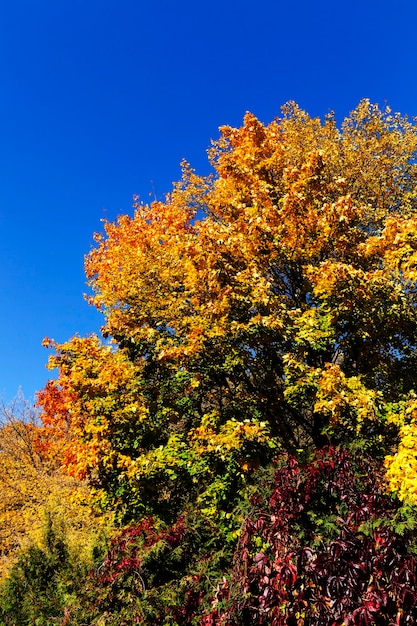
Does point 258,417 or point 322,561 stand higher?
point 258,417

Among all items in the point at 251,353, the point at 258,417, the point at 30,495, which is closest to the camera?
the point at 258,417

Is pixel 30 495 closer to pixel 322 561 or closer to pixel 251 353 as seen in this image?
pixel 251 353

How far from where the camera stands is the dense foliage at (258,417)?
4.13 m

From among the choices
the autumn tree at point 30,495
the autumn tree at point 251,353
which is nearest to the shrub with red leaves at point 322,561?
the autumn tree at point 251,353

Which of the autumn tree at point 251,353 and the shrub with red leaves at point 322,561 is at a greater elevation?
the autumn tree at point 251,353

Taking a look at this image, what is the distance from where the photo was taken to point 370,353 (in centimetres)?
1059

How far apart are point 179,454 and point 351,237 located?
630cm

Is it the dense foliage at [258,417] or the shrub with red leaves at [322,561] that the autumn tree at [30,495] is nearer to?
the dense foliage at [258,417]

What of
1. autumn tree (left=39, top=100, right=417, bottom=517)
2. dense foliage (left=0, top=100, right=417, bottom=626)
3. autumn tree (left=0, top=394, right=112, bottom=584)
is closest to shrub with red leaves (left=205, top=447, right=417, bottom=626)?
dense foliage (left=0, top=100, right=417, bottom=626)

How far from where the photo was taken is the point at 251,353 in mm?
10305

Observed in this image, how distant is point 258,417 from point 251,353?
1.54 metres

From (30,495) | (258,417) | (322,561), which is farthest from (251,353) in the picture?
(30,495)

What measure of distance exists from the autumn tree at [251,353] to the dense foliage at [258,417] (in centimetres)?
5

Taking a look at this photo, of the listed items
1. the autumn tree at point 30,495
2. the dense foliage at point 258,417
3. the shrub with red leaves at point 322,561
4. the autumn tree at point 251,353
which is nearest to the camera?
the shrub with red leaves at point 322,561
